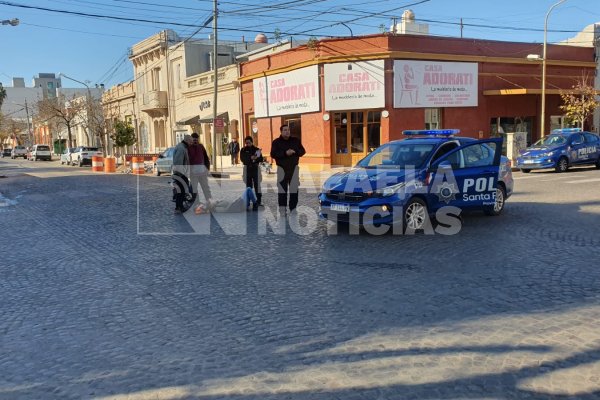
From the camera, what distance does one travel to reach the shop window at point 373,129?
2462cm

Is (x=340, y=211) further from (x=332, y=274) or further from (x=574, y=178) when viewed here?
(x=574, y=178)

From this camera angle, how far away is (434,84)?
987 inches

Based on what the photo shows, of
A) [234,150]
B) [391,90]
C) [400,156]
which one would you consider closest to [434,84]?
[391,90]

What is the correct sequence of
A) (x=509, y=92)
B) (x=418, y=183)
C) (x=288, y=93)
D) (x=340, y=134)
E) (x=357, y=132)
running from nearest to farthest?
(x=418, y=183)
(x=357, y=132)
(x=340, y=134)
(x=509, y=92)
(x=288, y=93)

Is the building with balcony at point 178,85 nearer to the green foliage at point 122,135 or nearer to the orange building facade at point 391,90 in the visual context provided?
the green foliage at point 122,135

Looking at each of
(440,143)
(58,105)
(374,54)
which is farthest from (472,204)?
(58,105)

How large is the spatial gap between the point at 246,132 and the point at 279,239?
77.0 feet

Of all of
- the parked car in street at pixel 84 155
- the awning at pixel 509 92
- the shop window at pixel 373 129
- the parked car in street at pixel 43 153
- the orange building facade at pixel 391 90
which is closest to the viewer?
the orange building facade at pixel 391 90

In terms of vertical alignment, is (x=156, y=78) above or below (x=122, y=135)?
above

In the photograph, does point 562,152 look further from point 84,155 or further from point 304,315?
point 84,155

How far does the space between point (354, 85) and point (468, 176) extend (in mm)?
15499

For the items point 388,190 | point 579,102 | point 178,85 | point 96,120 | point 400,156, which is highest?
point 178,85

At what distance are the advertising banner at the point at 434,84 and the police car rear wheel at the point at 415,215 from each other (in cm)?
1585

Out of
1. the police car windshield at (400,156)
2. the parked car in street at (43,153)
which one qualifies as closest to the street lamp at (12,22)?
the police car windshield at (400,156)
